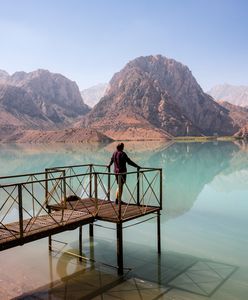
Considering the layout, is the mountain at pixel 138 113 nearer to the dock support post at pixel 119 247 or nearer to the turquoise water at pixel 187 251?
the turquoise water at pixel 187 251

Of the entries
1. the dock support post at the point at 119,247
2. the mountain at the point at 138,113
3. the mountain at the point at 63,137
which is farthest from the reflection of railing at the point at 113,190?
the mountain at the point at 138,113

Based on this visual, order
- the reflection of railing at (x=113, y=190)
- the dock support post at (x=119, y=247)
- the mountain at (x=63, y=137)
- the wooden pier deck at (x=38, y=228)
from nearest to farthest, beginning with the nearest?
the wooden pier deck at (x=38, y=228) → the dock support post at (x=119, y=247) → the reflection of railing at (x=113, y=190) → the mountain at (x=63, y=137)

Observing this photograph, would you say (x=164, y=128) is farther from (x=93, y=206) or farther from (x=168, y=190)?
(x=93, y=206)

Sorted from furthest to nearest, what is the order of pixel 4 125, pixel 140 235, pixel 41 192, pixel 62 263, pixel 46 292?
pixel 4 125, pixel 41 192, pixel 140 235, pixel 62 263, pixel 46 292

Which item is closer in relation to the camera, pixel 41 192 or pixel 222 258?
pixel 222 258

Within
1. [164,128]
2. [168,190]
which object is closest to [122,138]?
[164,128]

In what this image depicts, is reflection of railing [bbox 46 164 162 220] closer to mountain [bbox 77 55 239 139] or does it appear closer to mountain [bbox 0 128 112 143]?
mountain [bbox 0 128 112 143]

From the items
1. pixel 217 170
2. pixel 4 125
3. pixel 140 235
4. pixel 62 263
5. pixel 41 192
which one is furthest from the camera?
pixel 4 125

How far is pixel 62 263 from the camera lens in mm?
12633

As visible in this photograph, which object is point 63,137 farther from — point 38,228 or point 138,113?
point 38,228

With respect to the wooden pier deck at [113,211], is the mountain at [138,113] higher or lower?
higher

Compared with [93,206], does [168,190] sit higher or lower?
lower

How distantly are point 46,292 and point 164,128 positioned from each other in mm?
151213

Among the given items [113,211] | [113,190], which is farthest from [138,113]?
[113,211]
